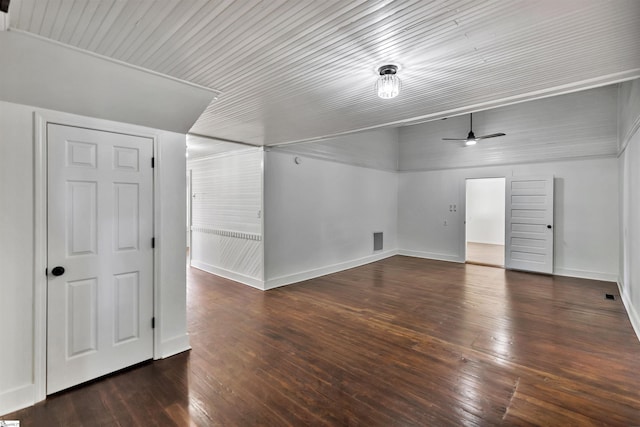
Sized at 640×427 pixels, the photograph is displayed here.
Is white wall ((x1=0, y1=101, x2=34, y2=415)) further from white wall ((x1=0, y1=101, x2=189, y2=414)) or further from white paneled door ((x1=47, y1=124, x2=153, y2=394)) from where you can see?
white paneled door ((x1=47, y1=124, x2=153, y2=394))

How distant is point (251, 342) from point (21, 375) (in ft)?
6.03

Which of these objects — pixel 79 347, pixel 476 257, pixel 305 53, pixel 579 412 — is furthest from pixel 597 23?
pixel 476 257

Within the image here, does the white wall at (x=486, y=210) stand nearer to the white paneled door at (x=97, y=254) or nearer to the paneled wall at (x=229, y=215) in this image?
the paneled wall at (x=229, y=215)

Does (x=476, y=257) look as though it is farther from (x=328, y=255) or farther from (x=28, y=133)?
(x=28, y=133)

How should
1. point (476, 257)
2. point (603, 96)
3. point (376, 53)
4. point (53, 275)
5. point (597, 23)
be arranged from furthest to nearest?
point (476, 257) → point (603, 96) → point (53, 275) → point (376, 53) → point (597, 23)

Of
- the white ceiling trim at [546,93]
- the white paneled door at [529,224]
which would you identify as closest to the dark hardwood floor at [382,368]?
the white paneled door at [529,224]

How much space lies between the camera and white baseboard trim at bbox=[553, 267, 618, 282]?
5629 mm

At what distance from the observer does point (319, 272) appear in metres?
6.05

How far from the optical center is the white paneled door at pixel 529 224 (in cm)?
620

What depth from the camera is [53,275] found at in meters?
2.35

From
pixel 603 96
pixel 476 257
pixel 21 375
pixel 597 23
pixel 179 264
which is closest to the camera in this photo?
pixel 597 23

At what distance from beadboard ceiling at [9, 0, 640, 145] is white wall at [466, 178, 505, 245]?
28.4ft

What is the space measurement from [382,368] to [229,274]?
4.04 metres

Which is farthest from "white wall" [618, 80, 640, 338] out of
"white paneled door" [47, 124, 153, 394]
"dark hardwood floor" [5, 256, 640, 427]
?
"white paneled door" [47, 124, 153, 394]
